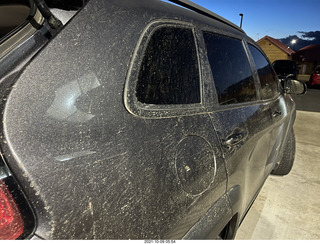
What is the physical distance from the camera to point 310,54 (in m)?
35.5

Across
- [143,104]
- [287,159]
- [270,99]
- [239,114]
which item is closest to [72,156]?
[143,104]

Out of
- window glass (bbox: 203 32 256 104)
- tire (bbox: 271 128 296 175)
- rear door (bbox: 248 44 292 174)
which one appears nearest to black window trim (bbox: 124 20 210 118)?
window glass (bbox: 203 32 256 104)

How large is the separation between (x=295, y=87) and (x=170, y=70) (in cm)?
256

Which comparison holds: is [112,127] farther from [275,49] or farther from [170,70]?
[275,49]

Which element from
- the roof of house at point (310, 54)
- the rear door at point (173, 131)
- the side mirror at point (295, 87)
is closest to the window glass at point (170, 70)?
the rear door at point (173, 131)

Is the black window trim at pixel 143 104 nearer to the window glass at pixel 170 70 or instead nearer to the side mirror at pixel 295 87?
→ the window glass at pixel 170 70

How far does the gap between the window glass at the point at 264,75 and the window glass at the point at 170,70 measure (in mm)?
1150

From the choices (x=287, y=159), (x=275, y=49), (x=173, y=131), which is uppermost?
(x=173, y=131)

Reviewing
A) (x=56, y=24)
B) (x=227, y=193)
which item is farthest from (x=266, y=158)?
(x=56, y=24)

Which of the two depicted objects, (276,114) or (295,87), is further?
(295,87)

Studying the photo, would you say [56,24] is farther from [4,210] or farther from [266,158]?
[266,158]

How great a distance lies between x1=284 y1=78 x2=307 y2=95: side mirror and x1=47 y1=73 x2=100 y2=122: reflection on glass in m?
2.95

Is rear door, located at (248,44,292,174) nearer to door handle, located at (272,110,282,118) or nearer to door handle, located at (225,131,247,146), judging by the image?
door handle, located at (272,110,282,118)

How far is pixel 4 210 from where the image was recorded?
623mm
